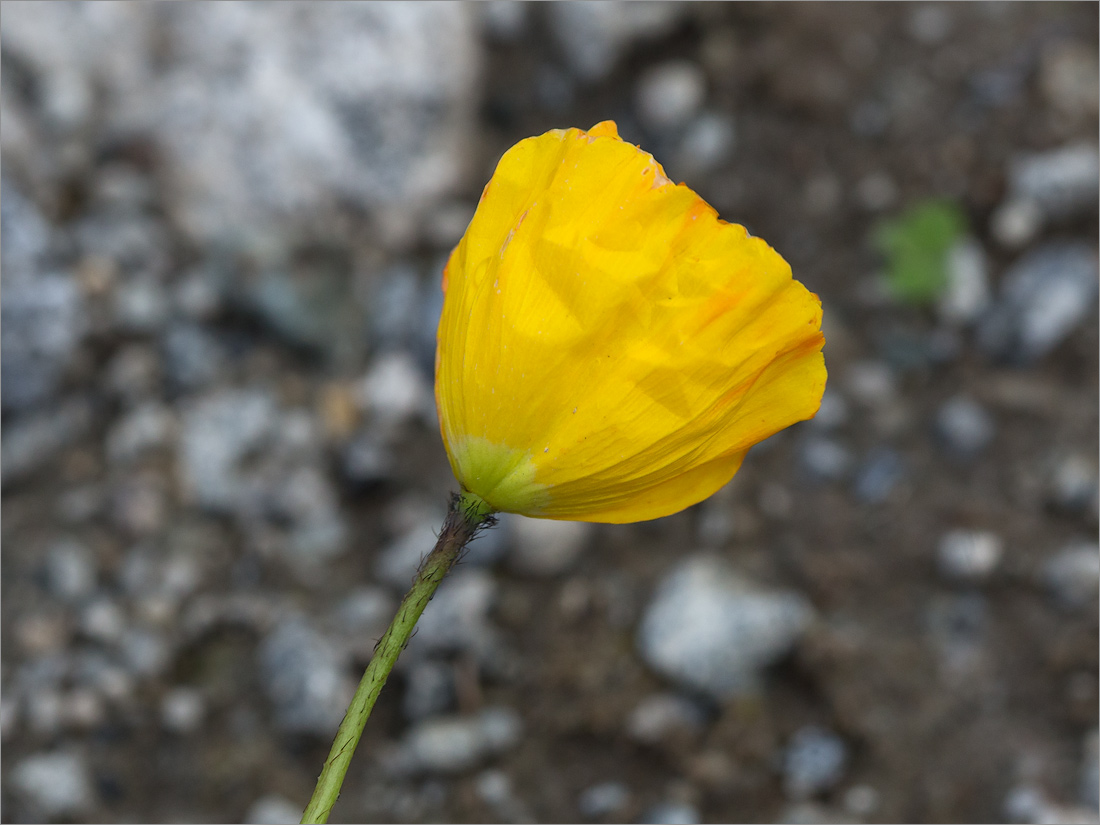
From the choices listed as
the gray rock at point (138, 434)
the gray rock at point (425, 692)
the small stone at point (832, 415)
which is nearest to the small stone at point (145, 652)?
the gray rock at point (138, 434)

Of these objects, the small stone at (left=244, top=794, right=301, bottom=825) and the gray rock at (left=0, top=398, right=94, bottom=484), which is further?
the gray rock at (left=0, top=398, right=94, bottom=484)

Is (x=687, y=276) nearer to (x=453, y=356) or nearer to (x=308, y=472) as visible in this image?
(x=453, y=356)

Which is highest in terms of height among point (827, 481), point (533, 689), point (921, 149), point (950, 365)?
point (921, 149)

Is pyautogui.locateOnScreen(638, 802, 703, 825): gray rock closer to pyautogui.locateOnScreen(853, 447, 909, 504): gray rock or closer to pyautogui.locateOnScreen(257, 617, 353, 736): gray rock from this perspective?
pyautogui.locateOnScreen(257, 617, 353, 736): gray rock

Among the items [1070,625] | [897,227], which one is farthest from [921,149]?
[1070,625]

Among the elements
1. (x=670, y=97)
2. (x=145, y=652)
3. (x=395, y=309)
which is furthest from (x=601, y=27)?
(x=145, y=652)

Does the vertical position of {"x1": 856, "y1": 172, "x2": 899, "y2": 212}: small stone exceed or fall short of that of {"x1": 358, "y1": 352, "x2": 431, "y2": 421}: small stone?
it exceeds it

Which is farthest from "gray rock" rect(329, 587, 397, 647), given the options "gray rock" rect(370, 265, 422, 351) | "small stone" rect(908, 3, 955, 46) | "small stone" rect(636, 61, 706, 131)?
"small stone" rect(908, 3, 955, 46)
